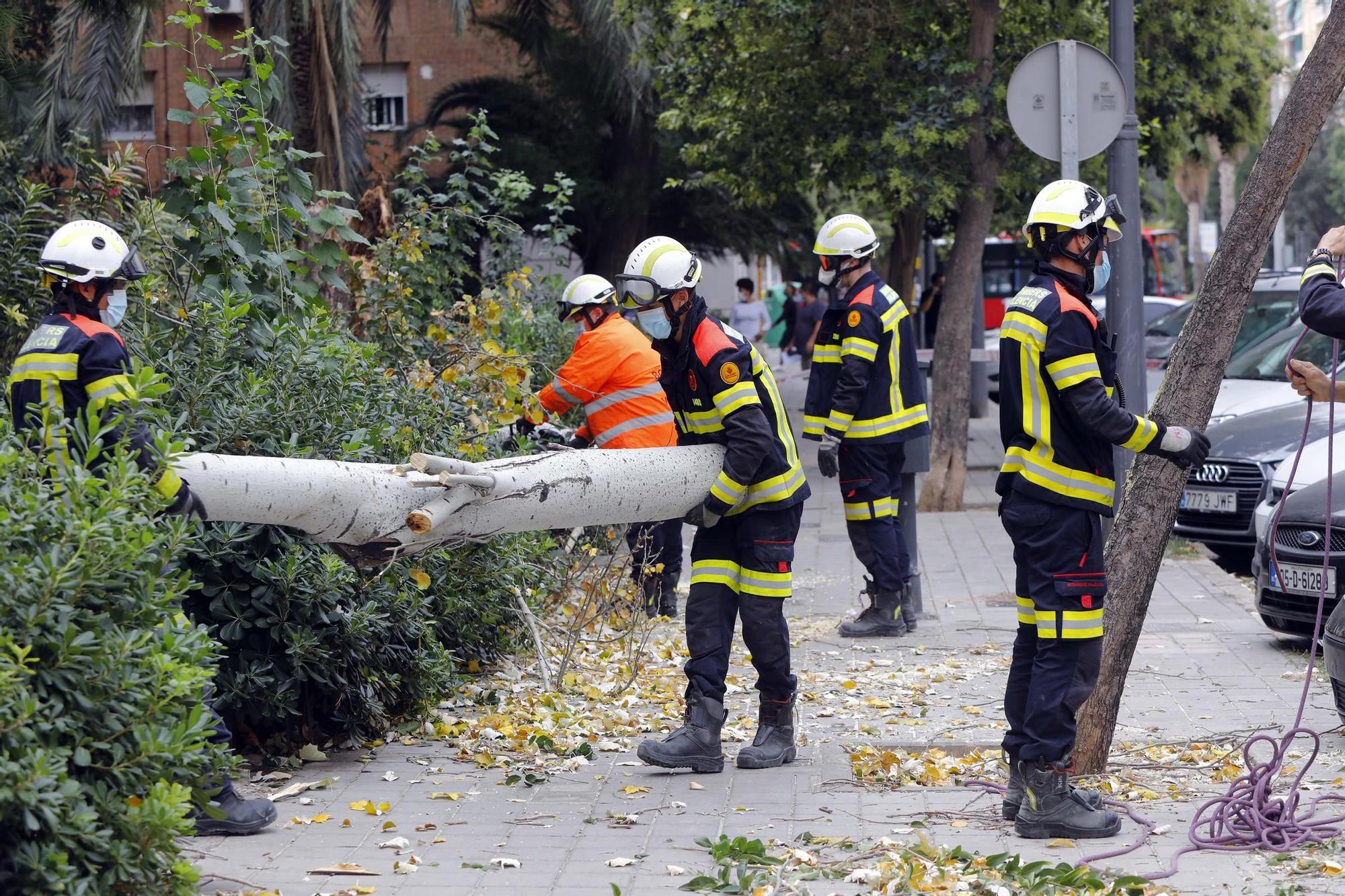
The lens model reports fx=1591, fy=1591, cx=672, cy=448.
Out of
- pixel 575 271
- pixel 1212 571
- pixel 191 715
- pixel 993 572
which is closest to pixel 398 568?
pixel 191 715

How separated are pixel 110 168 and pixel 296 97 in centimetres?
869

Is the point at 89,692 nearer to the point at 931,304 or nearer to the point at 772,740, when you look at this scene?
the point at 772,740

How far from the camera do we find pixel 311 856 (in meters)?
4.56

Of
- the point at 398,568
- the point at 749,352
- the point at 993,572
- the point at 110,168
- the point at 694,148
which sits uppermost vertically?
the point at 694,148

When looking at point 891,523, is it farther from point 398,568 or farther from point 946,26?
point 946,26

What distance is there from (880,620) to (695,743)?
284 centimetres

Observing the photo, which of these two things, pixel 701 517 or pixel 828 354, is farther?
pixel 828 354

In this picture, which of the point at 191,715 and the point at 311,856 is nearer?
the point at 191,715

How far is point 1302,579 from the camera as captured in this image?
743 cm

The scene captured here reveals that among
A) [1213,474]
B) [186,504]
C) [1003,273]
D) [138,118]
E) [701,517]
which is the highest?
[138,118]

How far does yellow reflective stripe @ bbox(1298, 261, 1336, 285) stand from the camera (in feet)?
16.3

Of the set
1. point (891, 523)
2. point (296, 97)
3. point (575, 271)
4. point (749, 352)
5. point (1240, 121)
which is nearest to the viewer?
point (749, 352)

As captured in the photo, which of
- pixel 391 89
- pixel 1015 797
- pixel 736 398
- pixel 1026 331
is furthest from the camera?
pixel 391 89

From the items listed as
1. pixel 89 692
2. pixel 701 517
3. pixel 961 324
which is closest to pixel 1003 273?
pixel 961 324
